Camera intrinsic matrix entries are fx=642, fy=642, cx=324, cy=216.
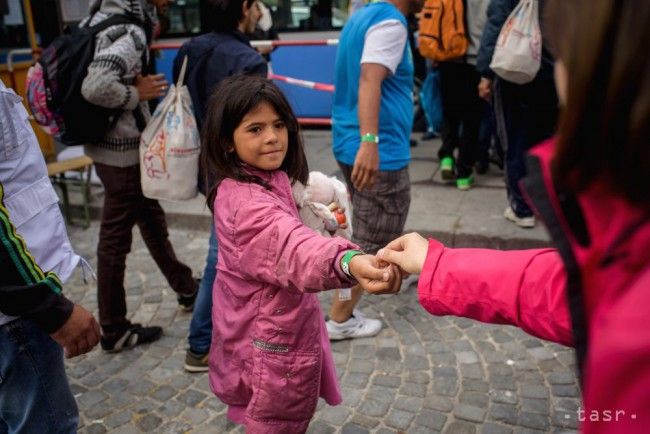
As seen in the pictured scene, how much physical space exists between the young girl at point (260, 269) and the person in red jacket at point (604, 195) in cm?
86

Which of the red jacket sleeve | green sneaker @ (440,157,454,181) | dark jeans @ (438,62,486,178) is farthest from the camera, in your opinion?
green sneaker @ (440,157,454,181)

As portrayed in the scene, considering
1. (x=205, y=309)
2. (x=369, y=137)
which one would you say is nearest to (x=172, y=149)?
(x=205, y=309)

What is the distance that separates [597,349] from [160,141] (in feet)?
8.70

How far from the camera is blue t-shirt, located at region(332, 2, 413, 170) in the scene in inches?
130

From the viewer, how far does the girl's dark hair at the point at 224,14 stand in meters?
3.09

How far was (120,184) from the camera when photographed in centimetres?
338

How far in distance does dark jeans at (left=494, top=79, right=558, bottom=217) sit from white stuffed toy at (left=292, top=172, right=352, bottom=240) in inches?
84.6

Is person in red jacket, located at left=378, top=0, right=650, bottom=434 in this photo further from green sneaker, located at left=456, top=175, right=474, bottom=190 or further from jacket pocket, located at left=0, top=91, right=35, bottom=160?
green sneaker, located at left=456, top=175, right=474, bottom=190

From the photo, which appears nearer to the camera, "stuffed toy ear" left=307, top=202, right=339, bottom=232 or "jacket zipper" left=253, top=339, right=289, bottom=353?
"jacket zipper" left=253, top=339, right=289, bottom=353

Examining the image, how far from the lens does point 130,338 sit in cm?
365

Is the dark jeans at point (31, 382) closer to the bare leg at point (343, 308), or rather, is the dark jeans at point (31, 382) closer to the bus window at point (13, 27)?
the bare leg at point (343, 308)

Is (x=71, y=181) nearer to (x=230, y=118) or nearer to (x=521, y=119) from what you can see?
(x=521, y=119)

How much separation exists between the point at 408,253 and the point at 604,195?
81 centimetres

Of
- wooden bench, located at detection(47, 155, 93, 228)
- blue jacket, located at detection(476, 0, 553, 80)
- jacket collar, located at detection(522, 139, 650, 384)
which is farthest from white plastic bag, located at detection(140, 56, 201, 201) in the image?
wooden bench, located at detection(47, 155, 93, 228)
